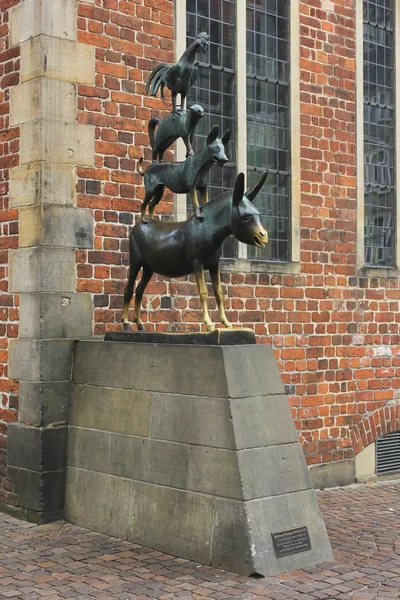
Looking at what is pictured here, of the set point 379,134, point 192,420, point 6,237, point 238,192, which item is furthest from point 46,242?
point 379,134

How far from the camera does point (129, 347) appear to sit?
7.23 metres

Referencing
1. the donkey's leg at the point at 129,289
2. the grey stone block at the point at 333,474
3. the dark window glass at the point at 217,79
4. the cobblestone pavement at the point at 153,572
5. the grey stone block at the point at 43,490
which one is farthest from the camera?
the grey stone block at the point at 333,474

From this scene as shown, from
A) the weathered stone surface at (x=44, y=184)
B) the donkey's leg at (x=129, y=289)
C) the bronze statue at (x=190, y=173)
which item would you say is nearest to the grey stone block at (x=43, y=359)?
the donkey's leg at (x=129, y=289)

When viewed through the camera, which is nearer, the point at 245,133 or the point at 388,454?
the point at 245,133

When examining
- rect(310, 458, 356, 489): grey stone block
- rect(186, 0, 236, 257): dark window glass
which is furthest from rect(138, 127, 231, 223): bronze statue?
rect(310, 458, 356, 489): grey stone block

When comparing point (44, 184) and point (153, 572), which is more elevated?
point (44, 184)

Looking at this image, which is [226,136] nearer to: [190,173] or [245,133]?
[190,173]

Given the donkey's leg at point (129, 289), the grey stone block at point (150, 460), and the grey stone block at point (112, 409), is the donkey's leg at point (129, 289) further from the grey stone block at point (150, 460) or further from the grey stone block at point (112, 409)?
the grey stone block at point (150, 460)

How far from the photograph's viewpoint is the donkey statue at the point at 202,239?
21.4 feet

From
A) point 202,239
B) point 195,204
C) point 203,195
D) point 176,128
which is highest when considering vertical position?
point 176,128

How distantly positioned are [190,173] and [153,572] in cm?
292

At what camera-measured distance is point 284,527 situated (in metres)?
6.26

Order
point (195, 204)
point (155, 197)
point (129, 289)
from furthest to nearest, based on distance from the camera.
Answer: point (129, 289) < point (155, 197) < point (195, 204)

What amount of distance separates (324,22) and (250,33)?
100 cm
